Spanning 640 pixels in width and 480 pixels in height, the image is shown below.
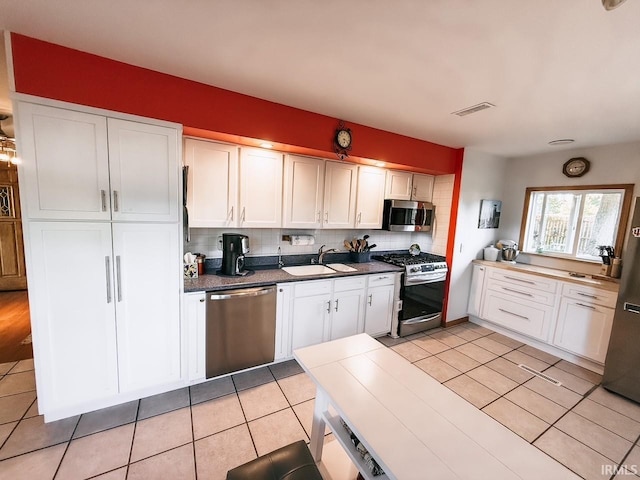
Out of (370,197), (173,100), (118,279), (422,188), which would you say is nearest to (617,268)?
(422,188)

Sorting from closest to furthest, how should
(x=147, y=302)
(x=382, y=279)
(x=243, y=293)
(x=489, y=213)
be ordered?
1. (x=147, y=302)
2. (x=243, y=293)
3. (x=382, y=279)
4. (x=489, y=213)

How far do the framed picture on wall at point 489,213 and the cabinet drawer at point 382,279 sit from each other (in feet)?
5.56

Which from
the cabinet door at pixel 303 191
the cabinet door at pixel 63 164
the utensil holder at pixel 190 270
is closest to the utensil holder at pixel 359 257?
the cabinet door at pixel 303 191

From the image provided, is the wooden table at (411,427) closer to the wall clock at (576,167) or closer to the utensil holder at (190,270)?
the utensil holder at (190,270)

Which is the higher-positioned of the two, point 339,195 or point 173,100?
point 173,100

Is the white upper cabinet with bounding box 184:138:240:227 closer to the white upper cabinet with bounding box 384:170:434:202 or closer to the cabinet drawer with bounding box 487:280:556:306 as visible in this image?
the white upper cabinet with bounding box 384:170:434:202

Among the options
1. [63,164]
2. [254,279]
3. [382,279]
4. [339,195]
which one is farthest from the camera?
[382,279]

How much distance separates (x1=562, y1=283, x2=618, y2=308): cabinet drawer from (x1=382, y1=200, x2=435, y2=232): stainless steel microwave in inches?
66.1

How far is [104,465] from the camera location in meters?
1.59

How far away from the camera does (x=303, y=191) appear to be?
2824 mm

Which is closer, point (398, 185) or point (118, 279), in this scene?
point (118, 279)

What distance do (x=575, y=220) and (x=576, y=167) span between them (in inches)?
26.5

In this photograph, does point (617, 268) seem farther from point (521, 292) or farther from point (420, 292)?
point (420, 292)

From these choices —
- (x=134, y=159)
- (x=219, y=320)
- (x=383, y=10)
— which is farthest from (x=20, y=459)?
(x=383, y=10)
